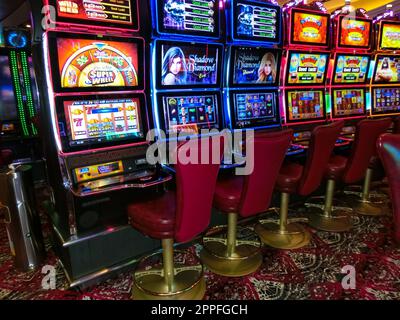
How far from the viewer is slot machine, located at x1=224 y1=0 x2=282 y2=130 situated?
3104mm

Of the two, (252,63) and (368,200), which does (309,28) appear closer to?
(252,63)

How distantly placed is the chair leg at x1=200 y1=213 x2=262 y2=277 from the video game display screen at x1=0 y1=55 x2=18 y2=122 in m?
4.02

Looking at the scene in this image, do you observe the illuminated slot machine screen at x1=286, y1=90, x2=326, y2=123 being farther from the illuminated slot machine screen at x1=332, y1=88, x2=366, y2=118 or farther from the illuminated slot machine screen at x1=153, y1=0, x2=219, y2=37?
the illuminated slot machine screen at x1=153, y1=0, x2=219, y2=37

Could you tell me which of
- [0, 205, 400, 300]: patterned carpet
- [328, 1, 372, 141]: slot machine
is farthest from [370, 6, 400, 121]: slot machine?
[0, 205, 400, 300]: patterned carpet

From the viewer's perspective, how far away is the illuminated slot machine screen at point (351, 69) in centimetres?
407

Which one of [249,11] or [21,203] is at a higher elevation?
[249,11]

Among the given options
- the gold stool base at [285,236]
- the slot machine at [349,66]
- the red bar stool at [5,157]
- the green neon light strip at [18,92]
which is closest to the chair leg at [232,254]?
the gold stool base at [285,236]

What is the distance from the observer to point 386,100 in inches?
182

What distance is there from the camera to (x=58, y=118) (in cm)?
210

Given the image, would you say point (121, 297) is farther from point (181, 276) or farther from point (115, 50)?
point (115, 50)

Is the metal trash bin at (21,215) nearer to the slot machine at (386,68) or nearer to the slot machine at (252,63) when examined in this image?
the slot machine at (252,63)

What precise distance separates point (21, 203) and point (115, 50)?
1.53 meters
